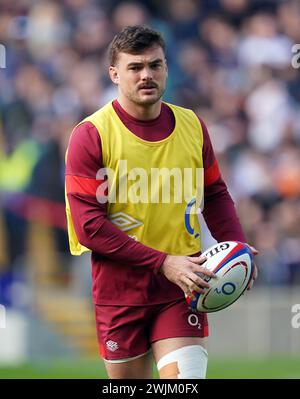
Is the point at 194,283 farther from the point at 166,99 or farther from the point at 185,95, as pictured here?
the point at 185,95

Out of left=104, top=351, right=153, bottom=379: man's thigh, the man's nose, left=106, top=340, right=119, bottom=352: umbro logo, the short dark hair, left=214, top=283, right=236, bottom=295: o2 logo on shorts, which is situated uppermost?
the short dark hair

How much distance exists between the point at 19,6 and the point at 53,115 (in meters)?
2.07

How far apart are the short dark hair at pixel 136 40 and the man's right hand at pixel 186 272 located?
1.16 metres

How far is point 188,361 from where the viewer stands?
588 centimetres

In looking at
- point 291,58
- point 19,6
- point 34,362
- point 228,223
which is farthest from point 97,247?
point 19,6

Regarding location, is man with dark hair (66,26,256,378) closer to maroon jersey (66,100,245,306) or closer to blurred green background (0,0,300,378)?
maroon jersey (66,100,245,306)

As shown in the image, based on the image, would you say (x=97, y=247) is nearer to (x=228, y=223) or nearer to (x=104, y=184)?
(x=104, y=184)

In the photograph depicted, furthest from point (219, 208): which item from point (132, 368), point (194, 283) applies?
point (132, 368)

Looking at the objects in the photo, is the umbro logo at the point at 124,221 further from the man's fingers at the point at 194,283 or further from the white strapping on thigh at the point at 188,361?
the white strapping on thigh at the point at 188,361

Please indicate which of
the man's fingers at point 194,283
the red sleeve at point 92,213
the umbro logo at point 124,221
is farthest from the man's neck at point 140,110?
the man's fingers at point 194,283

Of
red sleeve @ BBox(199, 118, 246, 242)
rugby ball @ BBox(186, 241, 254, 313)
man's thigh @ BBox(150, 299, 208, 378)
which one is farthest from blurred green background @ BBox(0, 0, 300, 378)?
rugby ball @ BBox(186, 241, 254, 313)

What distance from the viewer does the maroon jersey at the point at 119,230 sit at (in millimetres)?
5895

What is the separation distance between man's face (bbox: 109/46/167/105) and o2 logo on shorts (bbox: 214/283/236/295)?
109cm

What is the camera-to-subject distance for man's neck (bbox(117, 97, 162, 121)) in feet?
20.1
